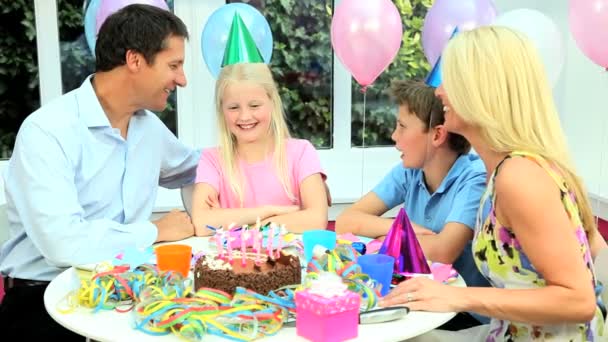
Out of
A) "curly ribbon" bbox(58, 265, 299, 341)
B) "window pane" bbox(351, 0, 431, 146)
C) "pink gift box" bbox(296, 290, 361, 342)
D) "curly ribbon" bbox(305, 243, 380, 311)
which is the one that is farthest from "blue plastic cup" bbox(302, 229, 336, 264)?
"window pane" bbox(351, 0, 431, 146)

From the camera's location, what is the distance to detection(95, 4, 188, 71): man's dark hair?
86.7 inches

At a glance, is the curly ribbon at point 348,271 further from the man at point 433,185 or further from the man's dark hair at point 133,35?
the man's dark hair at point 133,35

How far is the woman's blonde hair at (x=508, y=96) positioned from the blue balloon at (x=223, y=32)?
58.8 inches

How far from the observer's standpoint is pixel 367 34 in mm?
2715

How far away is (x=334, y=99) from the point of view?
3674mm

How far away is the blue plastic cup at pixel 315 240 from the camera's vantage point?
5.72 feet

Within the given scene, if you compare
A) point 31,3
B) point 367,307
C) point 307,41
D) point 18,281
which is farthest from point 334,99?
point 367,307

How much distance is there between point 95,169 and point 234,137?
1.65 feet

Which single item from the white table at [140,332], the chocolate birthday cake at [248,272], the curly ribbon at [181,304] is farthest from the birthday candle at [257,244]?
the white table at [140,332]

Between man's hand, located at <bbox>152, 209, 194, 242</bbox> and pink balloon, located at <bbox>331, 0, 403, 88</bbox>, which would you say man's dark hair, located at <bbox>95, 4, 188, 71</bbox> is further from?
pink balloon, located at <bbox>331, 0, 403, 88</bbox>

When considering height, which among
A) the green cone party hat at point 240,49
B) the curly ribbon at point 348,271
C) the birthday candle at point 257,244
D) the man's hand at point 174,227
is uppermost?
the green cone party hat at point 240,49

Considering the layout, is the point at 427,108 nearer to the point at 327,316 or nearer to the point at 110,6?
the point at 327,316

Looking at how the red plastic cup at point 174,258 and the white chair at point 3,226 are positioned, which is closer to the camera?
the red plastic cup at point 174,258

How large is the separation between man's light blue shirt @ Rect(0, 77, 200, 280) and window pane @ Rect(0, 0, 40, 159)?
49.3 inches
